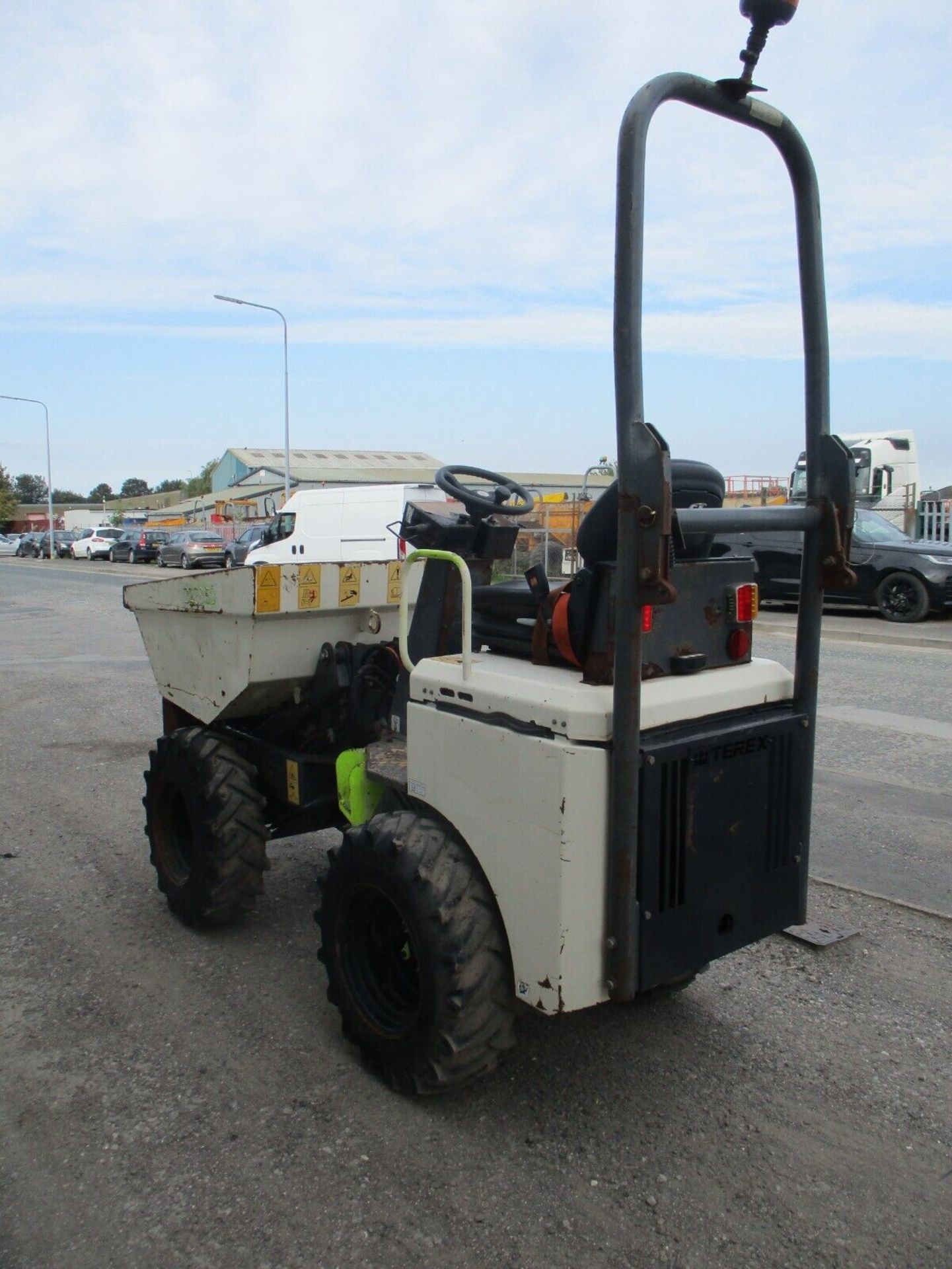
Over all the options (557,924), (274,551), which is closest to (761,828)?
(557,924)

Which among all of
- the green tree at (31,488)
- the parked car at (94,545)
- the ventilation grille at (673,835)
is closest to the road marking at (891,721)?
the ventilation grille at (673,835)

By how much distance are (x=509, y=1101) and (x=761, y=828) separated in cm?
109

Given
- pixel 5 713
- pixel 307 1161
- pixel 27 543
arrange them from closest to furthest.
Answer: pixel 307 1161
pixel 5 713
pixel 27 543

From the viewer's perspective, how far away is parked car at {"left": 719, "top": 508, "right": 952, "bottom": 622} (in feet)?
50.2

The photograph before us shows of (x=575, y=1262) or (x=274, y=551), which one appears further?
(x=274, y=551)

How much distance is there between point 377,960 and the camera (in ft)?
10.7

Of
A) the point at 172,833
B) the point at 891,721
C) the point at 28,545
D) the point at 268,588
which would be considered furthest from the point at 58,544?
the point at 268,588

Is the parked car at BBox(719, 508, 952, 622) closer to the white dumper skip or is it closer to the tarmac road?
the tarmac road

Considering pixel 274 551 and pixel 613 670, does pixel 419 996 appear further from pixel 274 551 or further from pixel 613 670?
pixel 274 551

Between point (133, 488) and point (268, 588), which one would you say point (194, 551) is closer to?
point (268, 588)

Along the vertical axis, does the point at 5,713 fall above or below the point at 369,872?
below

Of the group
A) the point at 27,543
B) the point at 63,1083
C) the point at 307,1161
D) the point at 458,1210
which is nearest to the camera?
the point at 458,1210

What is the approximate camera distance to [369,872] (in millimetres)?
3080

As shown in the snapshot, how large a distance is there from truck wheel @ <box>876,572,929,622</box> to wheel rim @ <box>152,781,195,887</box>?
43.8 feet
